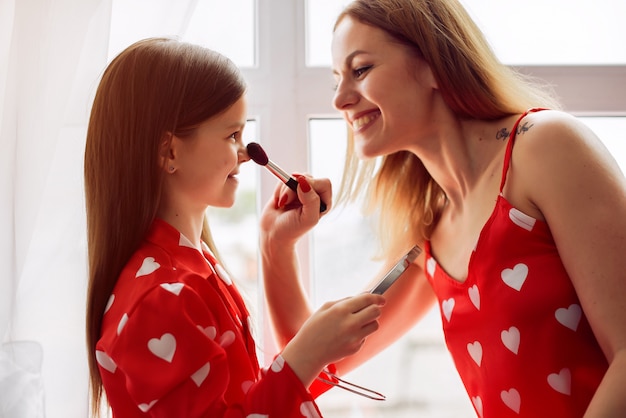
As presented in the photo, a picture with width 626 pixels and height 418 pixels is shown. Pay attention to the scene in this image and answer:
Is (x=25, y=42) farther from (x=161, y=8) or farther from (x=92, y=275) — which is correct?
(x=92, y=275)

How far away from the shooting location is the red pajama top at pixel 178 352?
0.77 meters

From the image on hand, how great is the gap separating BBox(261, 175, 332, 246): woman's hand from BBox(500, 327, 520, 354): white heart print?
1.15 feet

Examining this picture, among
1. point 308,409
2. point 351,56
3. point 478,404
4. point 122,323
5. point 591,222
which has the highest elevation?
point 351,56

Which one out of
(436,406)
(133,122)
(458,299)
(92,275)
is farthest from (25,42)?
(436,406)

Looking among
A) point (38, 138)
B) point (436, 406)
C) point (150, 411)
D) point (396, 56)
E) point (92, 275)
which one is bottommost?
point (436, 406)

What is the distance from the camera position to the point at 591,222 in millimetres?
864

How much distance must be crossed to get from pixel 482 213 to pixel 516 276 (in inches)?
5.0

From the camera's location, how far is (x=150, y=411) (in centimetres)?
78

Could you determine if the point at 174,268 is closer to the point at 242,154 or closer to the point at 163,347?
the point at 163,347

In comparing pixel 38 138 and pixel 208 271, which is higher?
pixel 38 138

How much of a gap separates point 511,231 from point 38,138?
29.2 inches

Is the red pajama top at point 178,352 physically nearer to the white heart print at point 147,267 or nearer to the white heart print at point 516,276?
the white heart print at point 147,267

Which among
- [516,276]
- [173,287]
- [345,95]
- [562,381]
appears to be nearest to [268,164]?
[345,95]

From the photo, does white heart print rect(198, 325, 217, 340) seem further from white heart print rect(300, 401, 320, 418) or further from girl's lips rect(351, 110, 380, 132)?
girl's lips rect(351, 110, 380, 132)
